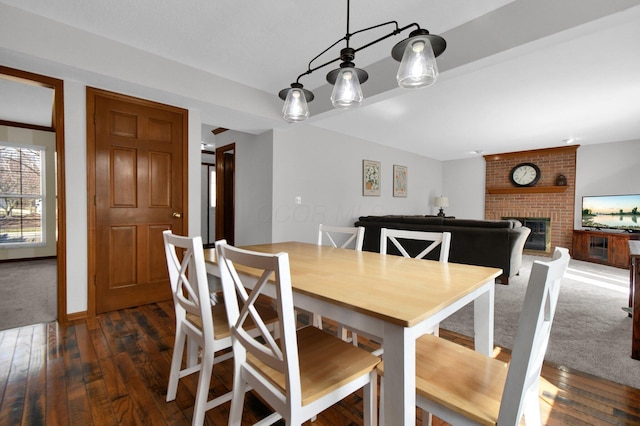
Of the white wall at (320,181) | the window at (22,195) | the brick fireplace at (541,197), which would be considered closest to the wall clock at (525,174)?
the brick fireplace at (541,197)

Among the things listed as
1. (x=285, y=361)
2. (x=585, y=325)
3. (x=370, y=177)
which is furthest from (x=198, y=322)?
(x=370, y=177)

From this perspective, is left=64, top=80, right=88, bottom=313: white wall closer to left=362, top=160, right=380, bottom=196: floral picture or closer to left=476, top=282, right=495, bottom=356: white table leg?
left=476, top=282, right=495, bottom=356: white table leg

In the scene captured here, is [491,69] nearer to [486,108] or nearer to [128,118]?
[486,108]

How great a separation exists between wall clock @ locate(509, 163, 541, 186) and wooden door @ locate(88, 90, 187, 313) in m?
6.87

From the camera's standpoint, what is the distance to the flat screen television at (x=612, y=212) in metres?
5.04

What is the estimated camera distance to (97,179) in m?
2.65

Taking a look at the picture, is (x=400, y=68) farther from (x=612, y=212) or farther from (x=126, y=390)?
(x=612, y=212)

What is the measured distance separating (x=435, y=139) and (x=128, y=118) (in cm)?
481

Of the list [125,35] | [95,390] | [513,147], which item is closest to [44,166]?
[125,35]

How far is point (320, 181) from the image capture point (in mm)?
4570

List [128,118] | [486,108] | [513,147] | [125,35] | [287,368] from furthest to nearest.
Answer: [513,147], [486,108], [128,118], [125,35], [287,368]

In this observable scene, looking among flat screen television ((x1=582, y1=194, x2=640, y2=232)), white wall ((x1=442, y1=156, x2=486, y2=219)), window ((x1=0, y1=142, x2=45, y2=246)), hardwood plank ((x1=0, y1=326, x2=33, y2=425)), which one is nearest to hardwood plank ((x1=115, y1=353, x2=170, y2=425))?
hardwood plank ((x1=0, y1=326, x2=33, y2=425))

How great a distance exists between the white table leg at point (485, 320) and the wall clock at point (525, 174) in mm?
6446

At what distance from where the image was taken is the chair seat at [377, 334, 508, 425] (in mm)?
837
